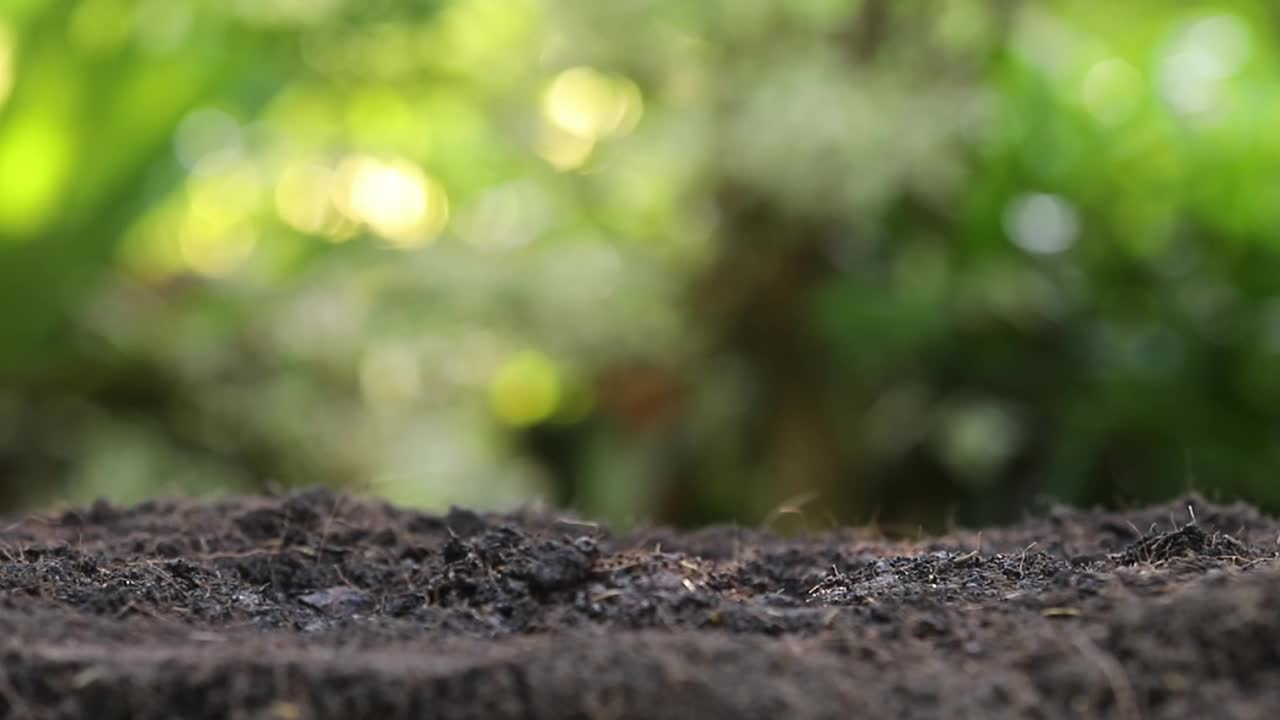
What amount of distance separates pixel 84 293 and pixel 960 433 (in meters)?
2.85

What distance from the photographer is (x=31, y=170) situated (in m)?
4.89

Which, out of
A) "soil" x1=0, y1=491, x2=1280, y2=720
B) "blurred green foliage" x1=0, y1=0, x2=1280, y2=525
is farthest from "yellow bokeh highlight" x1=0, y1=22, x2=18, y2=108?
"soil" x1=0, y1=491, x2=1280, y2=720

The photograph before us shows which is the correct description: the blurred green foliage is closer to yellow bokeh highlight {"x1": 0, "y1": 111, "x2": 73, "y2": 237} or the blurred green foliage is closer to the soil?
yellow bokeh highlight {"x1": 0, "y1": 111, "x2": 73, "y2": 237}

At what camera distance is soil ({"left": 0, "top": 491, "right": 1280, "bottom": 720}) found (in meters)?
1.04

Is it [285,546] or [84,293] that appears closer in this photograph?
[285,546]

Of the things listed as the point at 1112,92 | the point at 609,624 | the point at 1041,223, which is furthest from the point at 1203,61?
the point at 609,624

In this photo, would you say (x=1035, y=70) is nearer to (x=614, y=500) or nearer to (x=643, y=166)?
(x=643, y=166)

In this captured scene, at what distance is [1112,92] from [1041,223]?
617 mm

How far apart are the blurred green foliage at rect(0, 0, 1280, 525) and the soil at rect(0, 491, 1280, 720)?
2808mm

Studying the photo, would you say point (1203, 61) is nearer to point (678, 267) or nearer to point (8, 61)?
point (678, 267)

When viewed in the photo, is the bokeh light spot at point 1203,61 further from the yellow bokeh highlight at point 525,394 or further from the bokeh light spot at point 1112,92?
the yellow bokeh highlight at point 525,394

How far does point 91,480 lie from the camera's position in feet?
15.9

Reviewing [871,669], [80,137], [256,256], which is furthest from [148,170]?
[871,669]

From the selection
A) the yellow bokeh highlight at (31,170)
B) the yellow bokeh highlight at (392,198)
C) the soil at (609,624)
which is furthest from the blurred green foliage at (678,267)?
the soil at (609,624)
